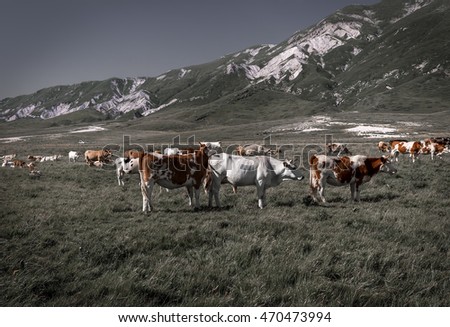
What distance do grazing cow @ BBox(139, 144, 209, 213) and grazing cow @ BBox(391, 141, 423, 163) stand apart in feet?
67.8

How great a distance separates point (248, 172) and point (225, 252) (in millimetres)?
5966

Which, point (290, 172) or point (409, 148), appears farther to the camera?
point (409, 148)

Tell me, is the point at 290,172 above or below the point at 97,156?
below

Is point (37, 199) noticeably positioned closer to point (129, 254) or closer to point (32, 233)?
point (32, 233)

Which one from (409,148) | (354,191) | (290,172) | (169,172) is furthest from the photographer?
(409,148)

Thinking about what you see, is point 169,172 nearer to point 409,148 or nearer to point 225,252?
point 225,252

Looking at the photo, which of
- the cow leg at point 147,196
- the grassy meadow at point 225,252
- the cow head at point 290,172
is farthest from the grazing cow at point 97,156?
the cow head at point 290,172

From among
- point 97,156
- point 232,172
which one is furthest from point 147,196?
point 97,156

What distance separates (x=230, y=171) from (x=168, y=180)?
2.59 metres

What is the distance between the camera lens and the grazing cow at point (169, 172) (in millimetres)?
10945

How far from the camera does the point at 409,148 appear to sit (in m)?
27.4

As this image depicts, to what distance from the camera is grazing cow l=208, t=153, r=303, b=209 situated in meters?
12.2

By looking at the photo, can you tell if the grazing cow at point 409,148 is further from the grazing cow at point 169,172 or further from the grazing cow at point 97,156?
the grazing cow at point 97,156

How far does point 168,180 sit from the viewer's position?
439 inches
